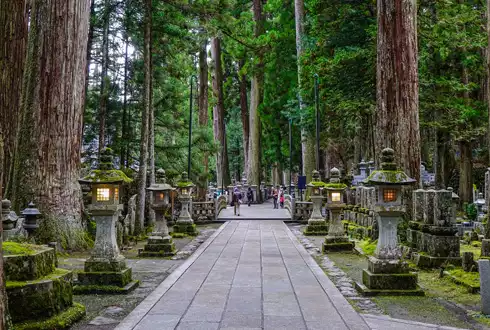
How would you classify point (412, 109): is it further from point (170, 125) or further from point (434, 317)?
point (170, 125)

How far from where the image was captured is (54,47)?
10.8 meters

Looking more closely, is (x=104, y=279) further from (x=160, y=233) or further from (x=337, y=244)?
(x=337, y=244)

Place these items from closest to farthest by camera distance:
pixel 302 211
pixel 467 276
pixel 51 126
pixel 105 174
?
pixel 467 276, pixel 105 174, pixel 51 126, pixel 302 211

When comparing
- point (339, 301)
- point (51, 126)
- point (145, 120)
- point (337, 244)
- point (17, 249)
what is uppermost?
point (145, 120)

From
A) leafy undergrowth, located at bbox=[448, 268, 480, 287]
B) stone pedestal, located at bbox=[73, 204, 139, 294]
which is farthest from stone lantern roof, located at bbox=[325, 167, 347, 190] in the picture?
stone pedestal, located at bbox=[73, 204, 139, 294]

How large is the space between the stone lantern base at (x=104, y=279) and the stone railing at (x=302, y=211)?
15.3 meters

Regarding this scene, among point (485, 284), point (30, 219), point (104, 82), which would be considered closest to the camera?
point (485, 284)

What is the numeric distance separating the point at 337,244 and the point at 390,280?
4.88 m

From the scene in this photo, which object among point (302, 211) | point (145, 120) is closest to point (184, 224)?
point (145, 120)

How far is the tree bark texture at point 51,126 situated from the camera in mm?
10477

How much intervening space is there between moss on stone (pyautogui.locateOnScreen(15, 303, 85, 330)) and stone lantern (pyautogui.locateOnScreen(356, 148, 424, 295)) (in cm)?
423

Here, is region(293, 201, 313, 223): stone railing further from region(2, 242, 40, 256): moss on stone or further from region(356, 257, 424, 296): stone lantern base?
region(2, 242, 40, 256): moss on stone

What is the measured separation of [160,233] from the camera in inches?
449

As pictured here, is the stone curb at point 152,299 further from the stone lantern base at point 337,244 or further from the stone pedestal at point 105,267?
the stone lantern base at point 337,244
